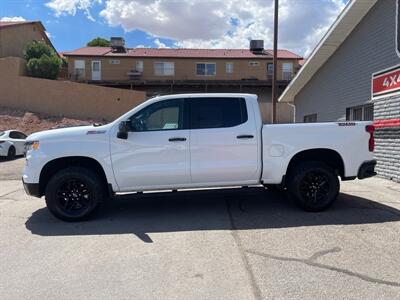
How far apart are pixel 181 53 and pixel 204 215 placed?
38.7 metres

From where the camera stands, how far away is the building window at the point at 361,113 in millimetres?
12627

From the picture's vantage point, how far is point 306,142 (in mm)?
7230

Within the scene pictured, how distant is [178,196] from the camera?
8844mm

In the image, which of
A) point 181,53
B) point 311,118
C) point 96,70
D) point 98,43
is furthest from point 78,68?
point 311,118

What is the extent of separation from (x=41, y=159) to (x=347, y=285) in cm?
493

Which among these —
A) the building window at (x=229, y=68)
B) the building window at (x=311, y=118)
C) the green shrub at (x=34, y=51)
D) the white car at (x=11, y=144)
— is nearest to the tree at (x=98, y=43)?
the green shrub at (x=34, y=51)

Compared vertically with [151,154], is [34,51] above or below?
above

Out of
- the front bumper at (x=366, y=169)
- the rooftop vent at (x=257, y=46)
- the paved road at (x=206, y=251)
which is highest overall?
the rooftop vent at (x=257, y=46)

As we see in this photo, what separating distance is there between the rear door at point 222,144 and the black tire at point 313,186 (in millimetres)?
704

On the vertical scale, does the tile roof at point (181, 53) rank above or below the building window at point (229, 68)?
above

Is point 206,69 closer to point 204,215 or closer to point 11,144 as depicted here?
point 11,144

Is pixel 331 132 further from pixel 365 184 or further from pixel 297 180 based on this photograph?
pixel 365 184

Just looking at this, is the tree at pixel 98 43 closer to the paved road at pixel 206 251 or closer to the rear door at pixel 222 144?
the paved road at pixel 206 251

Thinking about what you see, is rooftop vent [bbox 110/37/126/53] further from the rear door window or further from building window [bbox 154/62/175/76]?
the rear door window
